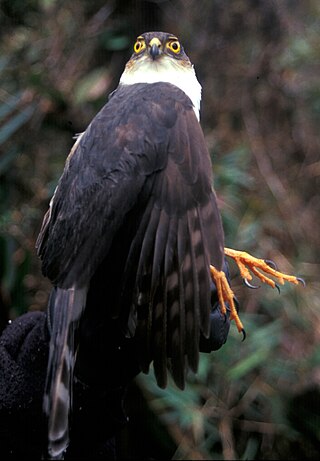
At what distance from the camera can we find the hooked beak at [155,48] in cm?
273

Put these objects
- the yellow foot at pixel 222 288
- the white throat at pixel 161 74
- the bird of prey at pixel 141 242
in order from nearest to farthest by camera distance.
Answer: the bird of prey at pixel 141 242 < the yellow foot at pixel 222 288 < the white throat at pixel 161 74

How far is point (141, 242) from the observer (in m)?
2.05

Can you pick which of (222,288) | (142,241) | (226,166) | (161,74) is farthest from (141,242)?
(226,166)

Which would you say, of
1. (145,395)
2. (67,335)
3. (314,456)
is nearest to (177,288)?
(67,335)

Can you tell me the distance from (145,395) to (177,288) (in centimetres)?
215

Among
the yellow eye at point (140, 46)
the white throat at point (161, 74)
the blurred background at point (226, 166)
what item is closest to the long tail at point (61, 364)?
the white throat at point (161, 74)

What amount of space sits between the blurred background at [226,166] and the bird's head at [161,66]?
1.15 m

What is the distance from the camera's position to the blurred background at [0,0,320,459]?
12.8 ft

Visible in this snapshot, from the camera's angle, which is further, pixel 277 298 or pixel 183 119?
pixel 277 298

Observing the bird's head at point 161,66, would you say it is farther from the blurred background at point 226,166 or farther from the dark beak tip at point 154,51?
the blurred background at point 226,166

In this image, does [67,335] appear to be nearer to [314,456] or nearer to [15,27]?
[15,27]

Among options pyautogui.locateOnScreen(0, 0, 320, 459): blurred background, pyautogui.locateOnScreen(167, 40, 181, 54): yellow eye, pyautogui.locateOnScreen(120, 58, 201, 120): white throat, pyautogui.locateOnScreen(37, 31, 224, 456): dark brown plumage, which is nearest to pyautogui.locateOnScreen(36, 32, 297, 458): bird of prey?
pyautogui.locateOnScreen(37, 31, 224, 456): dark brown plumage

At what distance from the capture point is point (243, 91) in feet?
17.3

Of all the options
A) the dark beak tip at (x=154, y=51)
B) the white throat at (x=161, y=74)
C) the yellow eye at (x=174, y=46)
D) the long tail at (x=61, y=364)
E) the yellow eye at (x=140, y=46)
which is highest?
the yellow eye at (x=140, y=46)
